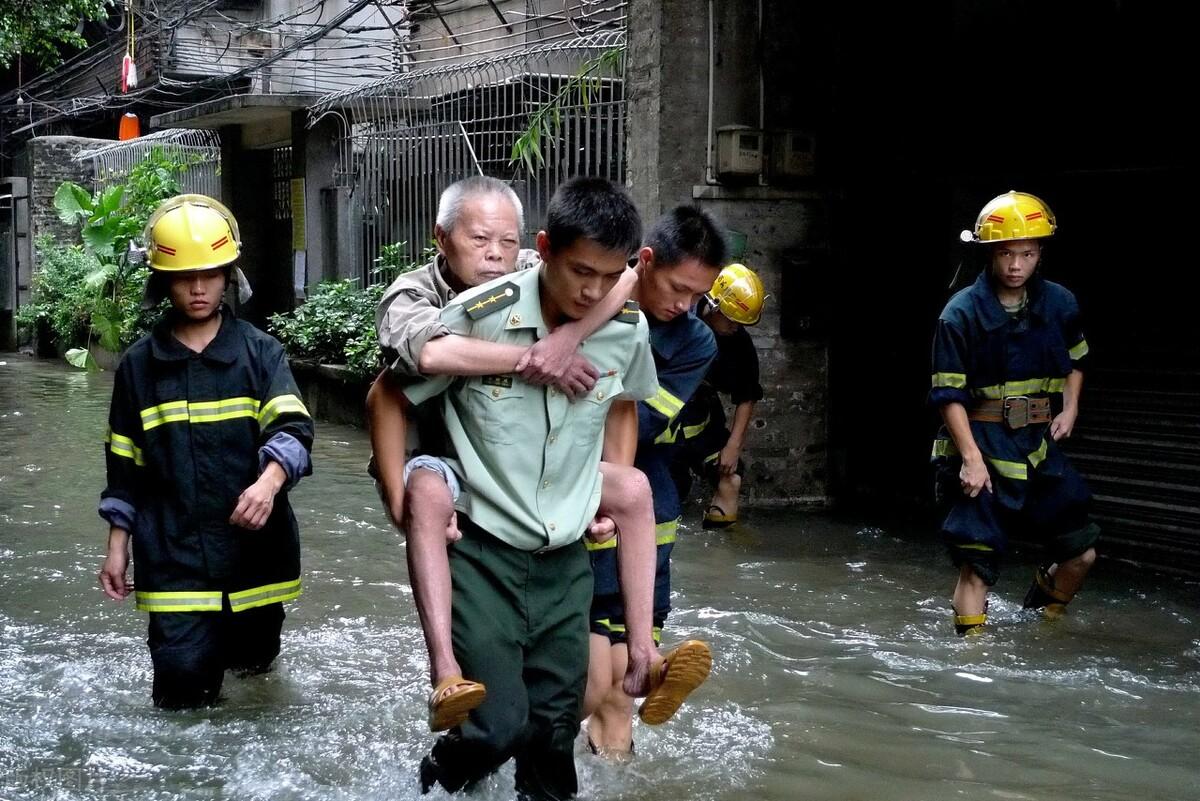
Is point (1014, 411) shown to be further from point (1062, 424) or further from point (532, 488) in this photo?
point (532, 488)

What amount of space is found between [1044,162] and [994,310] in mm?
2554

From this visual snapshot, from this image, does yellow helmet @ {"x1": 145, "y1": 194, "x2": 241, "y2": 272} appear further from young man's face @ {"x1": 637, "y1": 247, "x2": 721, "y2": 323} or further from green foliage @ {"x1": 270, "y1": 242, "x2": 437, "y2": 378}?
green foliage @ {"x1": 270, "y1": 242, "x2": 437, "y2": 378}

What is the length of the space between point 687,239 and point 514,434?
88cm

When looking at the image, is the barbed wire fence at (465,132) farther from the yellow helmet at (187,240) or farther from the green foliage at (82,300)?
the yellow helmet at (187,240)

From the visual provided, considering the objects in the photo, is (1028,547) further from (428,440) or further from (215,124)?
(215,124)

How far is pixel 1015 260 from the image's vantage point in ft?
19.6

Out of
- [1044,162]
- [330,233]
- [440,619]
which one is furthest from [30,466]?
[440,619]

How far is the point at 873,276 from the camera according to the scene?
932 centimetres

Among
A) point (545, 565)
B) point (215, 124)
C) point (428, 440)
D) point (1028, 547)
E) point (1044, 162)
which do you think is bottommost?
point (1028, 547)

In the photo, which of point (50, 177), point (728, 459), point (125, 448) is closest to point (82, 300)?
point (50, 177)

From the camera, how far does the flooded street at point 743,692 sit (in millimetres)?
4504

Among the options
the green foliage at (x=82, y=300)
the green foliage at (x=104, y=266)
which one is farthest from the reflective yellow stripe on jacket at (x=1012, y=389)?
the green foliage at (x=104, y=266)

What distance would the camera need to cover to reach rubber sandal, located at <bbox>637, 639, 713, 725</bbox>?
3.65m

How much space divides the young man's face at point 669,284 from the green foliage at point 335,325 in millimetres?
8632
